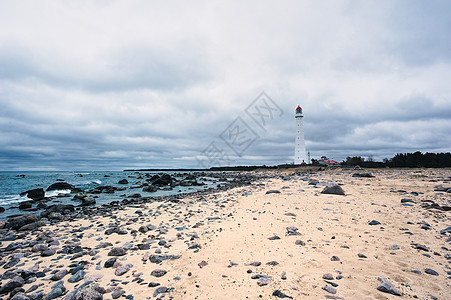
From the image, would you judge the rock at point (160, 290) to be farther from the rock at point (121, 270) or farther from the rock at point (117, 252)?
the rock at point (117, 252)

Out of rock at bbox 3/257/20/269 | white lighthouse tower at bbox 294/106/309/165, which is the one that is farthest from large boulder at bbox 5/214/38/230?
white lighthouse tower at bbox 294/106/309/165

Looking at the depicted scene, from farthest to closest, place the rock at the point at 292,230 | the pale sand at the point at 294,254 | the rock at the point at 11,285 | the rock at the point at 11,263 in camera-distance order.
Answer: the rock at the point at 292,230 → the rock at the point at 11,263 → the rock at the point at 11,285 → the pale sand at the point at 294,254

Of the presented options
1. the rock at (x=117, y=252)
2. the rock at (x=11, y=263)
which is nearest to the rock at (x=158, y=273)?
the rock at (x=117, y=252)

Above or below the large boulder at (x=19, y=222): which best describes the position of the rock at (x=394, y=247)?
above

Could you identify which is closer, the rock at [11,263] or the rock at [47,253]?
the rock at [11,263]

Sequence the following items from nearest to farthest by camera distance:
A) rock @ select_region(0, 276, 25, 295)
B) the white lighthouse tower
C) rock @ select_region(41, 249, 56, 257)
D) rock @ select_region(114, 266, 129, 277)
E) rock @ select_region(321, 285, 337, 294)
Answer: rock @ select_region(321, 285, 337, 294), rock @ select_region(0, 276, 25, 295), rock @ select_region(114, 266, 129, 277), rock @ select_region(41, 249, 56, 257), the white lighthouse tower

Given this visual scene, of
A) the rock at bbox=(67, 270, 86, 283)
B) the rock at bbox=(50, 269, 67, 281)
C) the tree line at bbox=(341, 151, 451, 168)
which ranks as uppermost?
the tree line at bbox=(341, 151, 451, 168)

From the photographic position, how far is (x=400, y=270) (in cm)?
447

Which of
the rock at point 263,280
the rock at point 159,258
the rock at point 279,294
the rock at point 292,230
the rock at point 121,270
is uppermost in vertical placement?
the rock at point 292,230

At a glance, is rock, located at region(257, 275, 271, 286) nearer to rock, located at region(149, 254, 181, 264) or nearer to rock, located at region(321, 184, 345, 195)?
rock, located at region(149, 254, 181, 264)

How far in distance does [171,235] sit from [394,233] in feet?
24.7

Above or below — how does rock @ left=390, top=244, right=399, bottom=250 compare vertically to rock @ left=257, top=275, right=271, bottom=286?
above

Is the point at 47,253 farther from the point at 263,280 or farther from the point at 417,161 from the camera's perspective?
the point at 417,161

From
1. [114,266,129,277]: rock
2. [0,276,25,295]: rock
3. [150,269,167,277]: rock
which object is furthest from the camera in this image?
[114,266,129,277]: rock
